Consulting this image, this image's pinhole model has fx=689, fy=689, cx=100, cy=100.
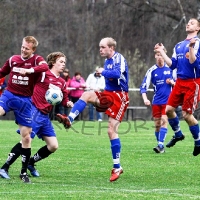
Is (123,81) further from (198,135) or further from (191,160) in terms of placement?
(191,160)

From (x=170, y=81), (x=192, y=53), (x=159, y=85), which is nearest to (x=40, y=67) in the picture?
(x=192, y=53)

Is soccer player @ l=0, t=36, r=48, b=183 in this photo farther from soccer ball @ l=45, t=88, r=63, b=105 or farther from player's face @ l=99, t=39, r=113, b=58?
player's face @ l=99, t=39, r=113, b=58

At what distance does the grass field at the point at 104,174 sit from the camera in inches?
310

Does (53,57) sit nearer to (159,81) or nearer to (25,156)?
(25,156)

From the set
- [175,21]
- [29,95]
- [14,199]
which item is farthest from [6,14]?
[14,199]

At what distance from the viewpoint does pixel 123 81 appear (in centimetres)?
955

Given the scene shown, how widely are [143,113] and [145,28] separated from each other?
6328 mm

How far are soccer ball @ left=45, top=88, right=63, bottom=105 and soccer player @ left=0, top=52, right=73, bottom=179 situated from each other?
255 mm

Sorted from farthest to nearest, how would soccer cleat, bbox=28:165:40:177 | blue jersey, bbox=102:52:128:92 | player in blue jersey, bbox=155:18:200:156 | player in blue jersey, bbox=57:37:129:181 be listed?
1. player in blue jersey, bbox=155:18:200:156
2. soccer cleat, bbox=28:165:40:177
3. player in blue jersey, bbox=57:37:129:181
4. blue jersey, bbox=102:52:128:92

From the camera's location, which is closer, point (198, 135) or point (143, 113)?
point (198, 135)

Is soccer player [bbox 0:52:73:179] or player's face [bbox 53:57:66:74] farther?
player's face [bbox 53:57:66:74]

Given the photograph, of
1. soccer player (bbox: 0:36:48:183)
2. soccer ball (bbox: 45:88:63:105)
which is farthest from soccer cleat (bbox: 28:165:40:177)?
soccer ball (bbox: 45:88:63:105)

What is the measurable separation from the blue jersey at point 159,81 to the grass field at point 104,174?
42.9 inches

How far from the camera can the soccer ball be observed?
949 cm
